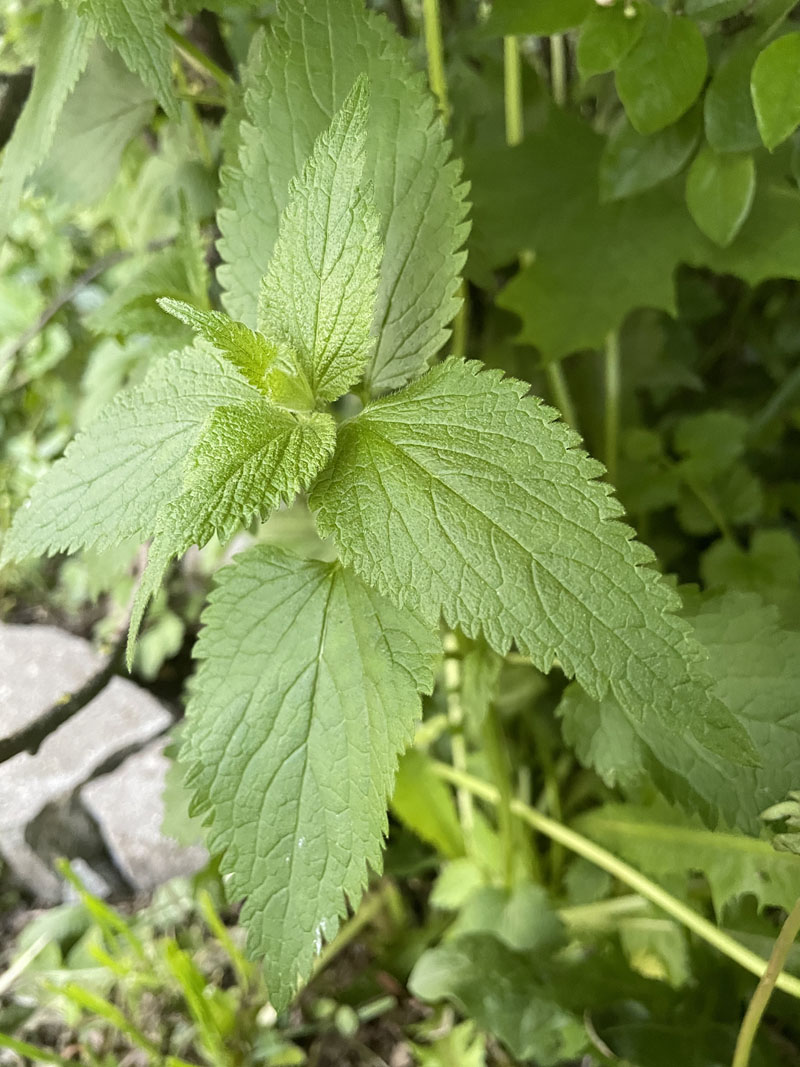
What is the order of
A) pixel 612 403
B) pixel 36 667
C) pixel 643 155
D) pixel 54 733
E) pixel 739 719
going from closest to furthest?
pixel 739 719 → pixel 643 155 → pixel 612 403 → pixel 54 733 → pixel 36 667

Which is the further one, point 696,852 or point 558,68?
point 558,68

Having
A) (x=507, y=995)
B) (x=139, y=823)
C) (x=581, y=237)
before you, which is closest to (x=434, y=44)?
(x=581, y=237)

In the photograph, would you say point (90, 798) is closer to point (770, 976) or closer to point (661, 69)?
point (770, 976)

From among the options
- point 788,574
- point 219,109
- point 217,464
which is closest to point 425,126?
point 217,464

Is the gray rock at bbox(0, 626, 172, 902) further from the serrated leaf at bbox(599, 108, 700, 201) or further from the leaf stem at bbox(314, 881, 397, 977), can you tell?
the serrated leaf at bbox(599, 108, 700, 201)

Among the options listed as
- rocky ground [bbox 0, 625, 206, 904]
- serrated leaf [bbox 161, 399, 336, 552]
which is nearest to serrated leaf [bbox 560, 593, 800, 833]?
serrated leaf [bbox 161, 399, 336, 552]
